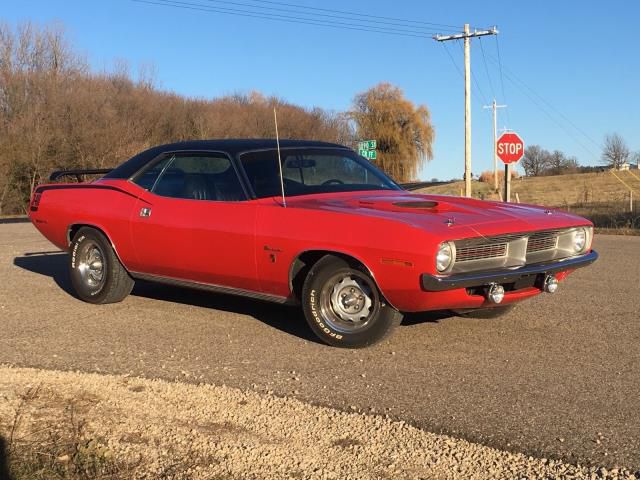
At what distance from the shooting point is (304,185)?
547 cm

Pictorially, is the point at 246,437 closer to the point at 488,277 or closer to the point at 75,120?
the point at 488,277

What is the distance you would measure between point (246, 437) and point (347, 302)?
1660 mm

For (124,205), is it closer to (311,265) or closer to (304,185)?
(304,185)

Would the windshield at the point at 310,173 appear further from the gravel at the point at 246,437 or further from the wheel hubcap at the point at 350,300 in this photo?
the gravel at the point at 246,437

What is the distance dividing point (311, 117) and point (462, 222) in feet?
165

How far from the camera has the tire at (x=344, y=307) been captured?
180 inches

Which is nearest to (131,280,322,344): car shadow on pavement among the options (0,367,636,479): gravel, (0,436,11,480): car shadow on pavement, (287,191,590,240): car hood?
(287,191,590,240): car hood

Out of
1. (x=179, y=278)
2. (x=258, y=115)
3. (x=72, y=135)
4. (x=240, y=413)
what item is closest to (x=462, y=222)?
(x=240, y=413)

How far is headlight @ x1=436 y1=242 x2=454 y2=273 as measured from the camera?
4.19 meters

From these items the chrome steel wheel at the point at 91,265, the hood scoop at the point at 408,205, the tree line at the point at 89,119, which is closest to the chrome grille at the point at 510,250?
the hood scoop at the point at 408,205

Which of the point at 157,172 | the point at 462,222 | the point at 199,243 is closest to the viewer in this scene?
the point at 462,222

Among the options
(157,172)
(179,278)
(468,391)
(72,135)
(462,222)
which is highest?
(72,135)

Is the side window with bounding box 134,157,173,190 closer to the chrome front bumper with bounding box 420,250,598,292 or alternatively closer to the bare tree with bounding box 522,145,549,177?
the chrome front bumper with bounding box 420,250,598,292

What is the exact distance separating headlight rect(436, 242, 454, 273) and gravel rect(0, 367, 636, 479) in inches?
46.8
